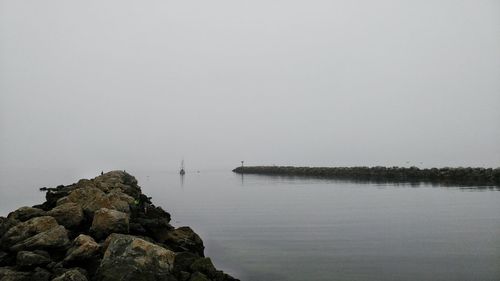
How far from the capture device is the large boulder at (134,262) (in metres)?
6.34

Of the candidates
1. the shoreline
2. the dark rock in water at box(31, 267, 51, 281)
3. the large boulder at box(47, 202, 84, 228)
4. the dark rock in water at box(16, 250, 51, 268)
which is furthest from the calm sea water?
the shoreline

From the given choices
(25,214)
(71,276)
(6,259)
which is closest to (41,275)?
(71,276)

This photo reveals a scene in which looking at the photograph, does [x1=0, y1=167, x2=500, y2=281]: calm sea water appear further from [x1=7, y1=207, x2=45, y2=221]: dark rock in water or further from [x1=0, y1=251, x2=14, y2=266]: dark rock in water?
[x1=7, y1=207, x2=45, y2=221]: dark rock in water

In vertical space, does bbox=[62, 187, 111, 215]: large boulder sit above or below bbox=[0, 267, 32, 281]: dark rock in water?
above

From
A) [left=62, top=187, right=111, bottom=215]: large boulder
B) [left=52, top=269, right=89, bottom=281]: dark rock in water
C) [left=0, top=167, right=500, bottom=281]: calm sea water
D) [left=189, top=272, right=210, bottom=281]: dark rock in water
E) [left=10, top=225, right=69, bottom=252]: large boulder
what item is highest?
[left=62, top=187, right=111, bottom=215]: large boulder

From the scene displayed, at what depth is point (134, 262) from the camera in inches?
255

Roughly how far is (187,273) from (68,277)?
82.8 inches

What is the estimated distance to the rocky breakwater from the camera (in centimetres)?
654

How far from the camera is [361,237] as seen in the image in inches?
486

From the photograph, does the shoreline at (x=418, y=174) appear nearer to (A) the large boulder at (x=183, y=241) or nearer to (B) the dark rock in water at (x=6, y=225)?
(A) the large boulder at (x=183, y=241)

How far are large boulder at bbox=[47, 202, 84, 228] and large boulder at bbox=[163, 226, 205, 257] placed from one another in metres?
2.47

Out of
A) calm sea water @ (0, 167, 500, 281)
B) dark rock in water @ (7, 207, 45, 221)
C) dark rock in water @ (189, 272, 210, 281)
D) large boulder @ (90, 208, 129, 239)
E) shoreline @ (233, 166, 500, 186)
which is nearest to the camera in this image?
dark rock in water @ (189, 272, 210, 281)

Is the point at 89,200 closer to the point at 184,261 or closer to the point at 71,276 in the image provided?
the point at 184,261

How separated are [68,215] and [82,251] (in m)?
2.92
